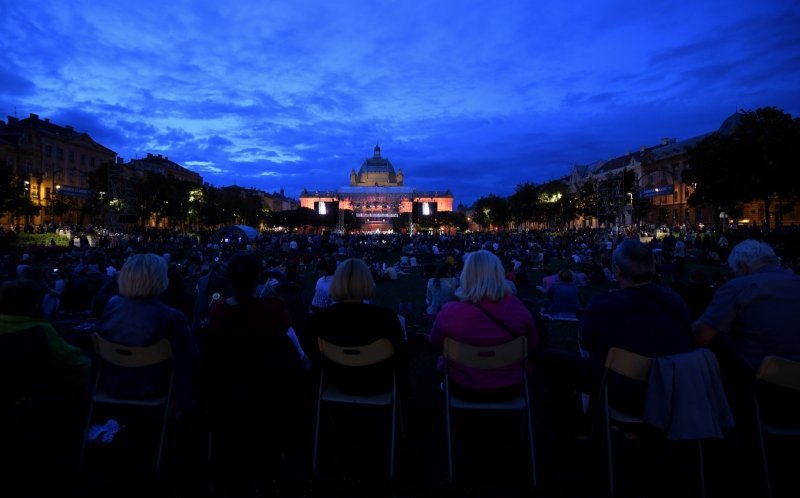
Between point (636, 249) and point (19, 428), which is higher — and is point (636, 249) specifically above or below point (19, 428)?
above

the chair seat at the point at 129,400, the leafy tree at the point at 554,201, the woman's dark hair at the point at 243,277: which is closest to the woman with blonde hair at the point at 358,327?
the woman's dark hair at the point at 243,277

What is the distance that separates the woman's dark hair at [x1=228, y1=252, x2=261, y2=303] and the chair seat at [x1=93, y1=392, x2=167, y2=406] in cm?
97

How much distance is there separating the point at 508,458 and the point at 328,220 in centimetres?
8061

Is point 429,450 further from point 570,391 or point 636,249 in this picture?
point 636,249

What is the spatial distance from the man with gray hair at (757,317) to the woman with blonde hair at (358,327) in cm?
208

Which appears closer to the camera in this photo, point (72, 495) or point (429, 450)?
point (72, 495)

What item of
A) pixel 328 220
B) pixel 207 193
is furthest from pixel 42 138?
pixel 328 220

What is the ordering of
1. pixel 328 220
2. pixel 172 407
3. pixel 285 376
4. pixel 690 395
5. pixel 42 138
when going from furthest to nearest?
1. pixel 328 220
2. pixel 42 138
3. pixel 172 407
4. pixel 285 376
5. pixel 690 395

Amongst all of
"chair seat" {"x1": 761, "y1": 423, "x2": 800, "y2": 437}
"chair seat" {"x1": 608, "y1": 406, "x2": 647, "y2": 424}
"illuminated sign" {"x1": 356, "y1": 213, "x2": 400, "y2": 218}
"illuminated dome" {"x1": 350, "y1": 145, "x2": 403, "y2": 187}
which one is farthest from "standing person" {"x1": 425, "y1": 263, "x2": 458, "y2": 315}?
"illuminated dome" {"x1": 350, "y1": 145, "x2": 403, "y2": 187}

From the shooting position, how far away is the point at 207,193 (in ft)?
225

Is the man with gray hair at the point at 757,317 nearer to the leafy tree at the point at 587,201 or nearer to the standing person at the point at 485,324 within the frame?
the standing person at the point at 485,324

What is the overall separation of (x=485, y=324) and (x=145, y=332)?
2.48 meters

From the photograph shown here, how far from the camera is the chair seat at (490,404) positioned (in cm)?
347

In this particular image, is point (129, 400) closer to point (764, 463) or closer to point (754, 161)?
point (764, 463)
